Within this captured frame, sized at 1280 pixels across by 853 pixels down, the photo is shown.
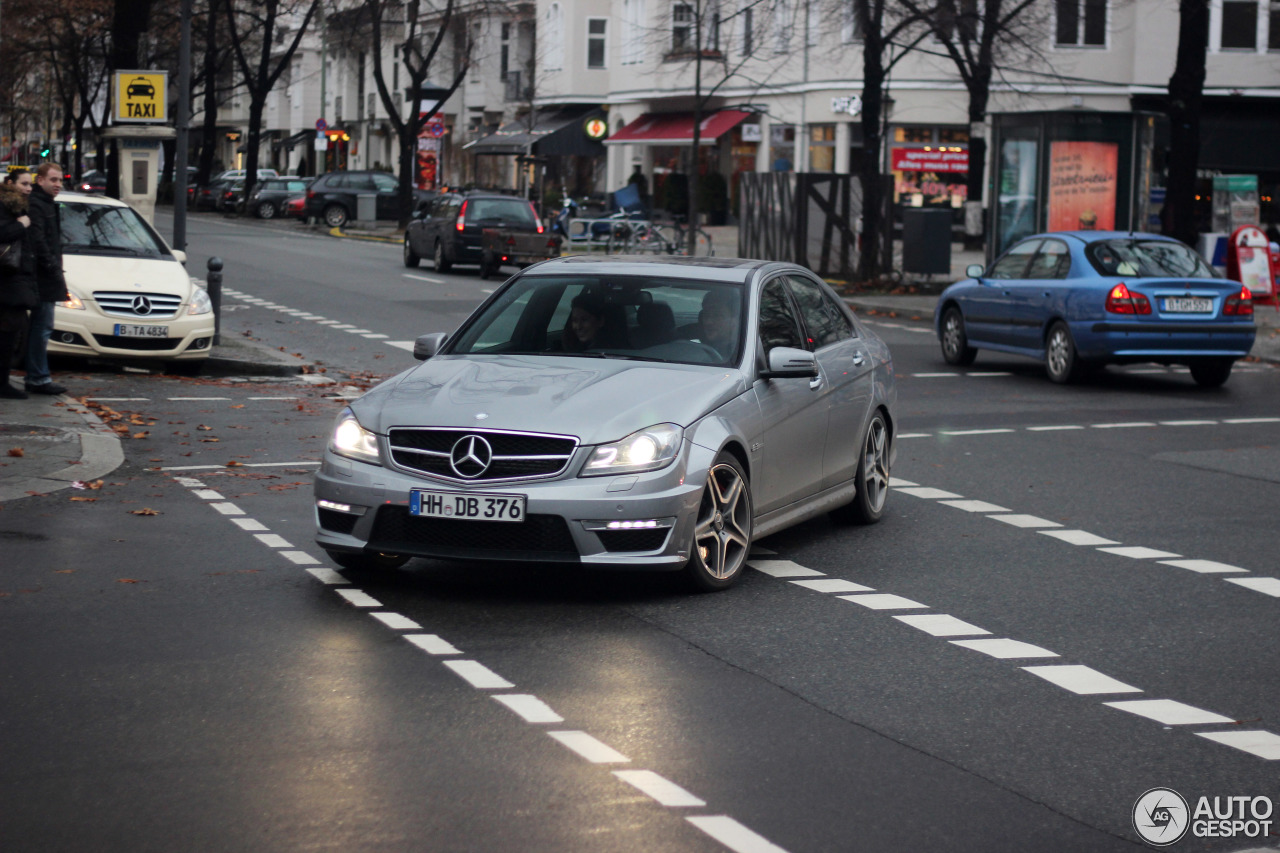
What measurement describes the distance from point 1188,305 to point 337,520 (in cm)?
1199

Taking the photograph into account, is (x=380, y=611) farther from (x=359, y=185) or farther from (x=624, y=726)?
(x=359, y=185)

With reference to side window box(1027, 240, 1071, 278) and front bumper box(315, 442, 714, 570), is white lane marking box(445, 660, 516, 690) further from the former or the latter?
side window box(1027, 240, 1071, 278)

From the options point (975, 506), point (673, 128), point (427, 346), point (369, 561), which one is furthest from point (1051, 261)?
point (673, 128)

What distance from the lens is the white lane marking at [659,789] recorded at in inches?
197

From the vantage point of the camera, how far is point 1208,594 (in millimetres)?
8273

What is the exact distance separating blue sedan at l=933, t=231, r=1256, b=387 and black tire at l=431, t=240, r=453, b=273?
56.6 ft

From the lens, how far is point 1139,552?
9.32m

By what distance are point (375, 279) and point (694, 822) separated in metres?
28.2

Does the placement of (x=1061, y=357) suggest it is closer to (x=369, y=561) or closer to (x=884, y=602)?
(x=884, y=602)

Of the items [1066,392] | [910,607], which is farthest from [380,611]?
[1066,392]

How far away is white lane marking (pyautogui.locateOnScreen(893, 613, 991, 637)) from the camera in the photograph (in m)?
7.35

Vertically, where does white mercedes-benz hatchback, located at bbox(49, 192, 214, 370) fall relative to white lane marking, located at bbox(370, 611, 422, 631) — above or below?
above

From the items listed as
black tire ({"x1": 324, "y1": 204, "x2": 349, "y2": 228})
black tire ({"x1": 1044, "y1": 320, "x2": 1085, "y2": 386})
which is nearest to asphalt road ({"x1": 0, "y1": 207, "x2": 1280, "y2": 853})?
black tire ({"x1": 1044, "y1": 320, "x2": 1085, "y2": 386})

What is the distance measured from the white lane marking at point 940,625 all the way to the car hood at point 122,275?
10.9 m
